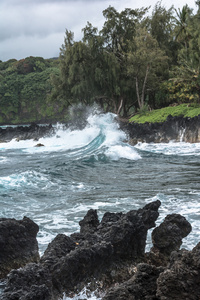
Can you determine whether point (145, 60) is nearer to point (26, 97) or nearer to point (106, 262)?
point (106, 262)

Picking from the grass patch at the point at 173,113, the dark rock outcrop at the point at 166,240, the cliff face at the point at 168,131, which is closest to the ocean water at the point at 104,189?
the dark rock outcrop at the point at 166,240

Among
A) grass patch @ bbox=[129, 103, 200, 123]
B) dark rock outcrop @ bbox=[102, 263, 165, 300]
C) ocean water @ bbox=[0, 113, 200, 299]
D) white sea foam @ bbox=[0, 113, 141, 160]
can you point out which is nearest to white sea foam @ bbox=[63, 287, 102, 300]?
ocean water @ bbox=[0, 113, 200, 299]

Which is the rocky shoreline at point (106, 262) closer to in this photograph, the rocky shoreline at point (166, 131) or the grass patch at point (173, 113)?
the rocky shoreline at point (166, 131)

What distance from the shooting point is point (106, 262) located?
4.55 m

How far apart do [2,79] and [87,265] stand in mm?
98262

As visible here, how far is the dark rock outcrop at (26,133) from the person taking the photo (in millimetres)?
40750

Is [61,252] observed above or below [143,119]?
below

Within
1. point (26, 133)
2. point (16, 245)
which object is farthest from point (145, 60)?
point (16, 245)

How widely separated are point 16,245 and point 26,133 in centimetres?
3781

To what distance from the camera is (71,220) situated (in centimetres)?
775

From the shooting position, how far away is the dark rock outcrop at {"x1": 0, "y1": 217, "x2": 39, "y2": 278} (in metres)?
4.94

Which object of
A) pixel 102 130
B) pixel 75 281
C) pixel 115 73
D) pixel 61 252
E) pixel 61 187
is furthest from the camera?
pixel 115 73

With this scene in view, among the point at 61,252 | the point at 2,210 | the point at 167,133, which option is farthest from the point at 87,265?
the point at 167,133

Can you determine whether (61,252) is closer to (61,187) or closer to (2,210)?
(2,210)
